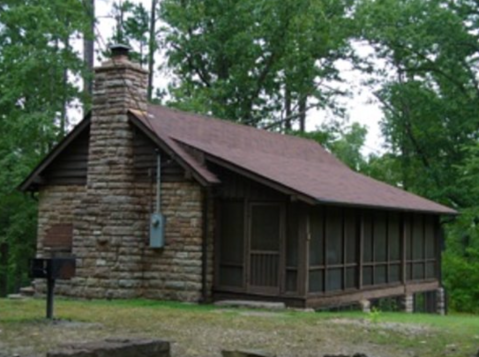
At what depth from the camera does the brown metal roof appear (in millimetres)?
15523

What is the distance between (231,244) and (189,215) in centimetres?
114

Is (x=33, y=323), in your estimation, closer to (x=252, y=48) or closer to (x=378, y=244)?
(x=378, y=244)

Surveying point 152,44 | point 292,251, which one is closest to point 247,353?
point 292,251

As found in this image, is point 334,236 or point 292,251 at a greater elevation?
point 334,236

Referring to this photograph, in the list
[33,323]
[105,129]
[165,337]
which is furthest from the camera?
[105,129]

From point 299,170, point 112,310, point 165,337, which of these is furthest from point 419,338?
point 299,170

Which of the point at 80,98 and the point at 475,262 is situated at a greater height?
the point at 80,98

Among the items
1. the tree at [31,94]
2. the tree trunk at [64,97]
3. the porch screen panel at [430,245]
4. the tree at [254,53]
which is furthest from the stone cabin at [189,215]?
the tree at [254,53]

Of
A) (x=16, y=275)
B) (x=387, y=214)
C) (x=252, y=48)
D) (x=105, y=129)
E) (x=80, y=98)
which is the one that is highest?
(x=252, y=48)

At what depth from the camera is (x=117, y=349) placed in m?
7.34

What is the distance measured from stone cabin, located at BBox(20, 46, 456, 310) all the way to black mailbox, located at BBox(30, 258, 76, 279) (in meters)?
4.40

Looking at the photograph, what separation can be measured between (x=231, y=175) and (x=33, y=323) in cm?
612

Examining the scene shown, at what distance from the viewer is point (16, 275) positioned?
3359cm

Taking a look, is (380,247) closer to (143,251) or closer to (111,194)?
(143,251)
